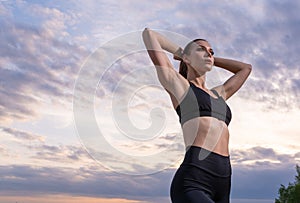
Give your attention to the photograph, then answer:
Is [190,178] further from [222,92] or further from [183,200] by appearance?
[222,92]

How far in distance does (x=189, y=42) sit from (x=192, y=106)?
38.9 inches

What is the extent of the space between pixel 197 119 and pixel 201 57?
2.80 feet

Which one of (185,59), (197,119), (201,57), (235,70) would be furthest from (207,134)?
(235,70)

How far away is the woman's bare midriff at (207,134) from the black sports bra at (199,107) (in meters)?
0.07

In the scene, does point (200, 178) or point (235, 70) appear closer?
point (200, 178)

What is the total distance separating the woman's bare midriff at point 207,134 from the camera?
5949mm

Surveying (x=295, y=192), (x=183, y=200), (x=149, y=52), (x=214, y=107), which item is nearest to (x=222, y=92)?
(x=214, y=107)

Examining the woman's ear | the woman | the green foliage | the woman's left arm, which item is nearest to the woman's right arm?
the woman

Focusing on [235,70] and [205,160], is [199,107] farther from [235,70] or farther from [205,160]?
[235,70]

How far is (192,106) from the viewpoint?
6133mm

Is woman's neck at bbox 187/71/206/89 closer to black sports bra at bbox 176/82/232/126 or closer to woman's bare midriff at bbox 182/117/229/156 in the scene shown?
black sports bra at bbox 176/82/232/126

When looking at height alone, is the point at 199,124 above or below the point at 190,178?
above

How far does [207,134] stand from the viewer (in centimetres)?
597

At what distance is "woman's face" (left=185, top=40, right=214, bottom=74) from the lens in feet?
21.1
